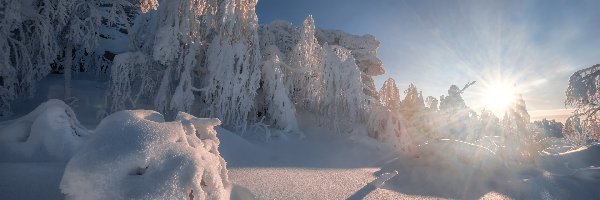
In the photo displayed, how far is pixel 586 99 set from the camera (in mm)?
10727

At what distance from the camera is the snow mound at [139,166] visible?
2.30 meters

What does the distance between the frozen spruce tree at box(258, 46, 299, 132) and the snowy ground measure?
0.63m

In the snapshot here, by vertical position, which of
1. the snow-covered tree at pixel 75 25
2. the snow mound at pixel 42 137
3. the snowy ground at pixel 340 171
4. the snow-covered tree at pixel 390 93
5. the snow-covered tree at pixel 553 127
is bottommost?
the snow-covered tree at pixel 553 127

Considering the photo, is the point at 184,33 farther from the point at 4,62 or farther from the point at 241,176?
the point at 241,176

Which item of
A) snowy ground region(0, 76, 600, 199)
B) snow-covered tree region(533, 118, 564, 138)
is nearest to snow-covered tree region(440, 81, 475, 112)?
snowy ground region(0, 76, 600, 199)

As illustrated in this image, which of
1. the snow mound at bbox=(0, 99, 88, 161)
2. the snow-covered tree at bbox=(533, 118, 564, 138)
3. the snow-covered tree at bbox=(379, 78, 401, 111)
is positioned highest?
the snow-covered tree at bbox=(379, 78, 401, 111)

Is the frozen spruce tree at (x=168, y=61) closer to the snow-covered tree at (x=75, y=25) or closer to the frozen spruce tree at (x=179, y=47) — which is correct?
the frozen spruce tree at (x=179, y=47)

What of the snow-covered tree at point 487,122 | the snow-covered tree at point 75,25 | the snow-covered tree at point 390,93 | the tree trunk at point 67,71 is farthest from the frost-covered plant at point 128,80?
the snow-covered tree at point 487,122

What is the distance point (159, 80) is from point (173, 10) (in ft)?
7.21

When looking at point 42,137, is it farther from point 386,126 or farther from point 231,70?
point 386,126

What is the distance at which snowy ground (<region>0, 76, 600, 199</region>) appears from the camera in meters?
3.99

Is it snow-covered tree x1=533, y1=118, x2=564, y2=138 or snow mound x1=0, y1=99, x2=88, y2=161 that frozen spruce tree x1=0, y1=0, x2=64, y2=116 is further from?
snow-covered tree x1=533, y1=118, x2=564, y2=138

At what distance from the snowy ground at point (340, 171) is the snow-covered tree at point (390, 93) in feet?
14.0

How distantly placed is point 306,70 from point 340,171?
5.38 m
